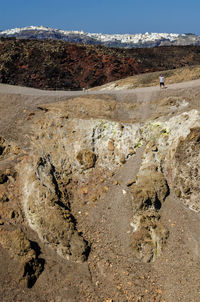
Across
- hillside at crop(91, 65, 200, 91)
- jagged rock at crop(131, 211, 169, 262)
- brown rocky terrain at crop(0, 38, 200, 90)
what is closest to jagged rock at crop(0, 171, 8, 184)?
jagged rock at crop(131, 211, 169, 262)

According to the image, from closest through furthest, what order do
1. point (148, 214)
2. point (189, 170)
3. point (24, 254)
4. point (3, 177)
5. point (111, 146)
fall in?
point (24, 254), point (3, 177), point (148, 214), point (189, 170), point (111, 146)

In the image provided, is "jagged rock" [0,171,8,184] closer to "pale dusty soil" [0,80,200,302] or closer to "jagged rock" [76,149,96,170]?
"pale dusty soil" [0,80,200,302]

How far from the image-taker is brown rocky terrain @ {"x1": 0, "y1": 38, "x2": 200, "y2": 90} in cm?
5062

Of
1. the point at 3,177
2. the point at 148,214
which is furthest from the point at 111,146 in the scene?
the point at 3,177

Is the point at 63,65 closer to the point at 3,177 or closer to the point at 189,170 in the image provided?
the point at 3,177

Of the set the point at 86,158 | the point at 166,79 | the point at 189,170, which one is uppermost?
the point at 166,79

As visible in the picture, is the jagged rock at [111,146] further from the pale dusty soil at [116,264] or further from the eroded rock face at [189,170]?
the eroded rock face at [189,170]

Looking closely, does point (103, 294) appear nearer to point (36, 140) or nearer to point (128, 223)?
point (128, 223)

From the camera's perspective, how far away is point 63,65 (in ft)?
177

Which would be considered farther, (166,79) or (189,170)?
(166,79)

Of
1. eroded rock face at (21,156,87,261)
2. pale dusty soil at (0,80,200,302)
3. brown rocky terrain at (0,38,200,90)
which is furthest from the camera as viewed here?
brown rocky terrain at (0,38,200,90)

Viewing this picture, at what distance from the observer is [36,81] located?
5050 centimetres

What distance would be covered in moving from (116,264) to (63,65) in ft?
150

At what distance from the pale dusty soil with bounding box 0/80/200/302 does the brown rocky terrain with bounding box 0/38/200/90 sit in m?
30.6
